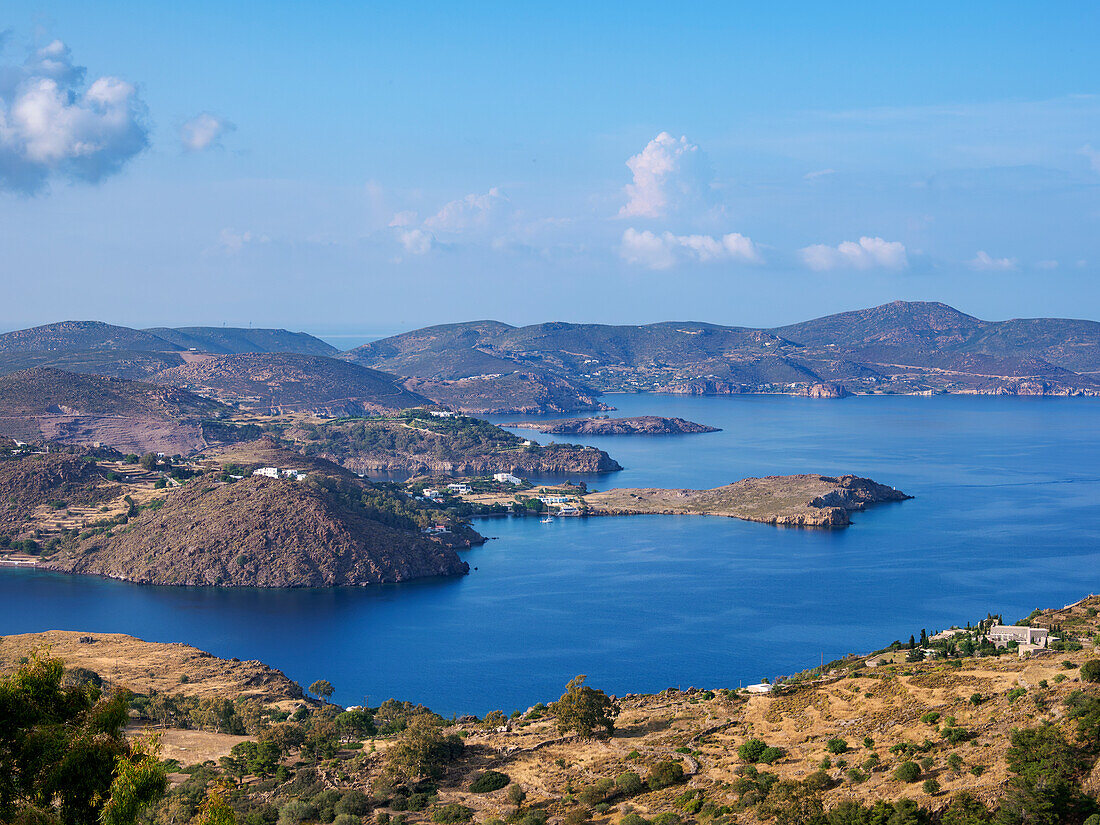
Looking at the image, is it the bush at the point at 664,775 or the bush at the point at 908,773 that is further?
the bush at the point at 664,775

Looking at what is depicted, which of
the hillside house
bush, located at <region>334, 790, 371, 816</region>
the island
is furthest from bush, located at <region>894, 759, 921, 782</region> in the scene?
the island

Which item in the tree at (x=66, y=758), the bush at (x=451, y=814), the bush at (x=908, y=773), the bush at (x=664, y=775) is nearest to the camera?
the tree at (x=66, y=758)

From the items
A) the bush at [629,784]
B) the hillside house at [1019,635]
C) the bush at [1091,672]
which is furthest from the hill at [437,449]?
the bush at [1091,672]

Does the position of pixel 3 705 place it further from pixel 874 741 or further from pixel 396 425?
pixel 396 425

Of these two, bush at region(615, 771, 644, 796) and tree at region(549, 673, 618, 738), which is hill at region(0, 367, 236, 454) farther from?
bush at region(615, 771, 644, 796)

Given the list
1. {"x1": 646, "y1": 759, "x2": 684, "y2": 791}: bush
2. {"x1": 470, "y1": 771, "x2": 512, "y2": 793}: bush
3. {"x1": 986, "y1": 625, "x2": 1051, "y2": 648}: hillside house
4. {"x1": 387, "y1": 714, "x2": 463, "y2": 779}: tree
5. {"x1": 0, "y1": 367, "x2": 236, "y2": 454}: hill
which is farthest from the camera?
{"x1": 0, "y1": 367, "x2": 236, "y2": 454}: hill

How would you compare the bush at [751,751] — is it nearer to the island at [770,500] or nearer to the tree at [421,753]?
the tree at [421,753]
